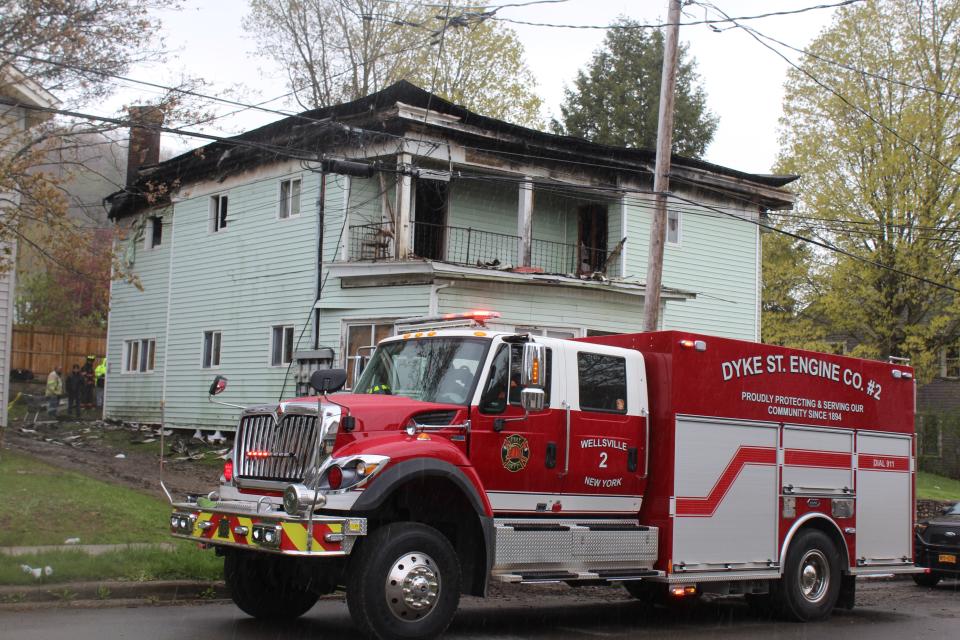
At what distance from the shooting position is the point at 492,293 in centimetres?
2228

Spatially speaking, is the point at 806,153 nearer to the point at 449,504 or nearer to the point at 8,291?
the point at 8,291

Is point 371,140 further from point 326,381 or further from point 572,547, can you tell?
point 572,547

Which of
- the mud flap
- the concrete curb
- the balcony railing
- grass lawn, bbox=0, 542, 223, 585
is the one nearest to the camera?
the concrete curb

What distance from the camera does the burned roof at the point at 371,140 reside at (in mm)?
22562

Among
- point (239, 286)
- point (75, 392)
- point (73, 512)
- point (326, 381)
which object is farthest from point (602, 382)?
point (75, 392)

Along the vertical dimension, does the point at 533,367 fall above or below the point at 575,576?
above

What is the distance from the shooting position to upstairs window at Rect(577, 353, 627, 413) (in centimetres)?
1017

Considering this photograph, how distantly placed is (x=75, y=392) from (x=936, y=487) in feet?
82.7

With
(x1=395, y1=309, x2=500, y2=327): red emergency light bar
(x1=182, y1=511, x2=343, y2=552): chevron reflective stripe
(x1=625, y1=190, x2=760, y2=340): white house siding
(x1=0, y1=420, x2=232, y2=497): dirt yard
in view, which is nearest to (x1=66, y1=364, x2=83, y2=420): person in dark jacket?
(x1=0, y1=420, x2=232, y2=497): dirt yard

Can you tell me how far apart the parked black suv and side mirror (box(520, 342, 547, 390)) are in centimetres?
934

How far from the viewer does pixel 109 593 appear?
1041 centimetres

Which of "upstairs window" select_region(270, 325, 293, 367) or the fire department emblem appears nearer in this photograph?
the fire department emblem

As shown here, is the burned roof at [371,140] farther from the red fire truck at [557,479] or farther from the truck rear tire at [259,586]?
the truck rear tire at [259,586]

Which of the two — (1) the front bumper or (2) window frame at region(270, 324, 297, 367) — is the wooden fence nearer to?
(2) window frame at region(270, 324, 297, 367)
